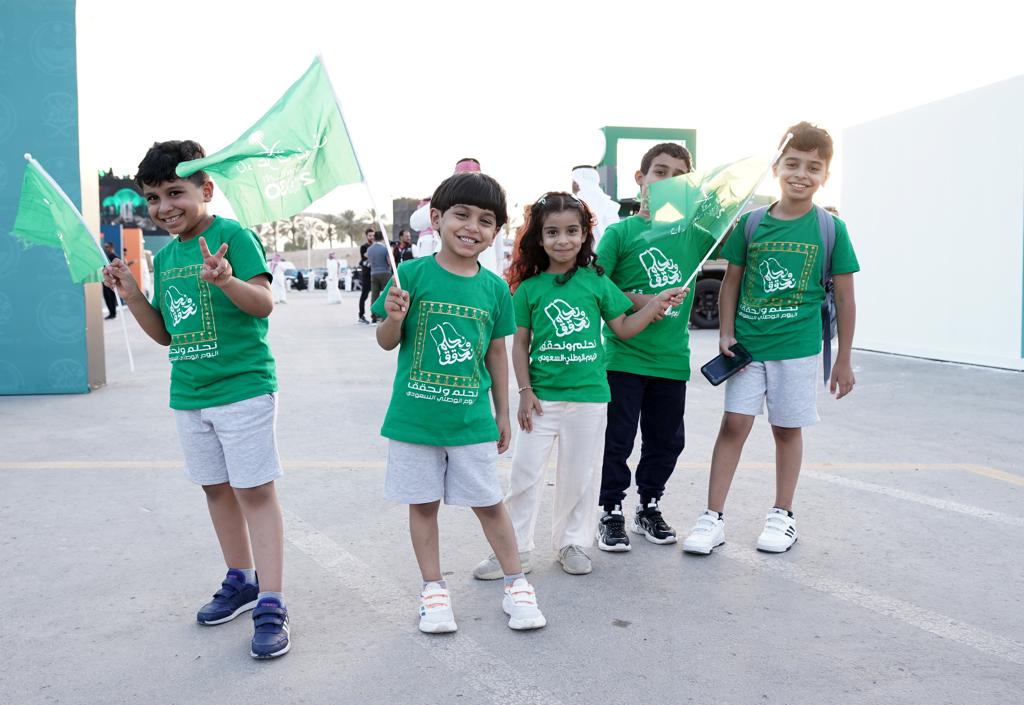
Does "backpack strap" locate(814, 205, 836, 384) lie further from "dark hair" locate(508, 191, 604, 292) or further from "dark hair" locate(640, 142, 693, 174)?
"dark hair" locate(508, 191, 604, 292)

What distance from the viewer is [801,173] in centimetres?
363

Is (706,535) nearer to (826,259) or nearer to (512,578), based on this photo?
(512,578)

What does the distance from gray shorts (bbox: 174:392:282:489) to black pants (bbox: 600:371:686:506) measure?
1.47 m

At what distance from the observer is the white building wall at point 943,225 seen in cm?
956

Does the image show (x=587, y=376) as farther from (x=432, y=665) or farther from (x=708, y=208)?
(x=432, y=665)

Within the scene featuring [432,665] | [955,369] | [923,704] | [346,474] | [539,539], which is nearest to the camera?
[923,704]

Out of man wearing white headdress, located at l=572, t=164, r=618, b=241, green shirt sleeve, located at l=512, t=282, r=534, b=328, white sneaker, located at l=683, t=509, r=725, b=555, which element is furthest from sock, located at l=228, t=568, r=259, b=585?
man wearing white headdress, located at l=572, t=164, r=618, b=241

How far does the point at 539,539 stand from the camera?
3975 millimetres

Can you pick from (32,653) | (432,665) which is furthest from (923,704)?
(32,653)

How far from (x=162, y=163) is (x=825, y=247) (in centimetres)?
260

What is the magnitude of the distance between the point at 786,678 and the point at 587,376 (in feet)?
4.19

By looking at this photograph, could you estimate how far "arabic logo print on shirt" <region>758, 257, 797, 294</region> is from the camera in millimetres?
3709

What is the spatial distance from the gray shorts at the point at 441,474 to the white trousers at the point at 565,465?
1.60 feet

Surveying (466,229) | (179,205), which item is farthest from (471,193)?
(179,205)
